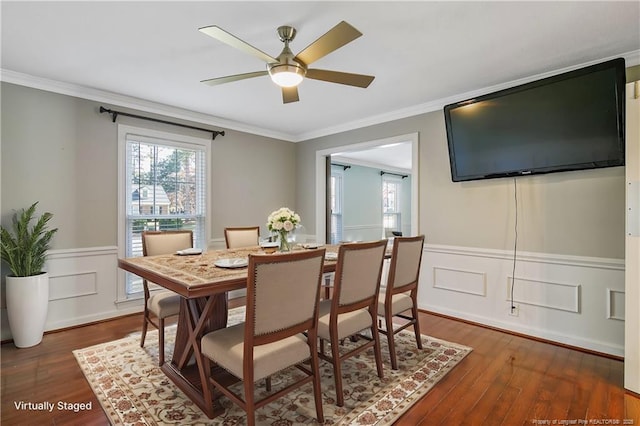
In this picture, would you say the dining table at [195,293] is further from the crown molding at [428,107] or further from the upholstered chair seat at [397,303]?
the crown molding at [428,107]

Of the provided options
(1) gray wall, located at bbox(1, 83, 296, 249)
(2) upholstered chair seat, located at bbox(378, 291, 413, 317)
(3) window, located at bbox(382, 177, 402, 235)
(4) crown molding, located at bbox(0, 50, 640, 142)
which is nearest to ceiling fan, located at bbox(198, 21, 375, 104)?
(2) upholstered chair seat, located at bbox(378, 291, 413, 317)

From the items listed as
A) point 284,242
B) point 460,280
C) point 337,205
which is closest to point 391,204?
point 337,205

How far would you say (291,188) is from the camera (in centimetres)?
542

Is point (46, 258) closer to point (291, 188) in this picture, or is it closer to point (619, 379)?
point (291, 188)

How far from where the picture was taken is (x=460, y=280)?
140 inches

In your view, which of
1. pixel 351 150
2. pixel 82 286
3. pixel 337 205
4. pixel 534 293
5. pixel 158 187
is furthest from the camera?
pixel 337 205

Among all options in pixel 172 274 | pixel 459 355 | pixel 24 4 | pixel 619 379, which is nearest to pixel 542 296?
pixel 619 379

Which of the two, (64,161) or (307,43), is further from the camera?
(64,161)

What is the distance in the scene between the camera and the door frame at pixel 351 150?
12.9 feet

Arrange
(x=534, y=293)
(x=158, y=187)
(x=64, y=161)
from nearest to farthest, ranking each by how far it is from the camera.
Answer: (x=534, y=293) < (x=64, y=161) < (x=158, y=187)

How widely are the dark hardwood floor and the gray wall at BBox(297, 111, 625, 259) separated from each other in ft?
3.13

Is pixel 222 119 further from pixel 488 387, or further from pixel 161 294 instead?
pixel 488 387

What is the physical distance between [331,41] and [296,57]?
309 mm

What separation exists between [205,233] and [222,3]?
2920 mm
